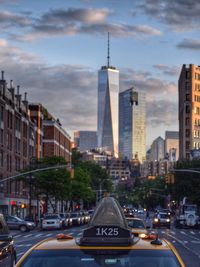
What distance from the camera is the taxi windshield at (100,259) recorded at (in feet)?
24.8

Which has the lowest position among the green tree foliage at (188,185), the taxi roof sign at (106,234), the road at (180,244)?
the road at (180,244)

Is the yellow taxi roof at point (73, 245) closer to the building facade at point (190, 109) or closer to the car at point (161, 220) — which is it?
the car at point (161, 220)

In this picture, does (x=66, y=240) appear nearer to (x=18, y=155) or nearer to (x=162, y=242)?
(x=162, y=242)

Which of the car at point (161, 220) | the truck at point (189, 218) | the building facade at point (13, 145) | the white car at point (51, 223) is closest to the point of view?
the white car at point (51, 223)

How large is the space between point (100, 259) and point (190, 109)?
178 meters

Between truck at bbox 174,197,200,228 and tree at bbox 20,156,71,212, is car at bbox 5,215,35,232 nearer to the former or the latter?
truck at bbox 174,197,200,228

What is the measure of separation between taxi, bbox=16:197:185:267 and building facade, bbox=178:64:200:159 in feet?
567

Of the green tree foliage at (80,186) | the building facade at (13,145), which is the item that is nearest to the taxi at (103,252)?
the building facade at (13,145)

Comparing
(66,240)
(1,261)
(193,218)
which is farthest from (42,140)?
(66,240)

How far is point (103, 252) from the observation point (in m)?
7.66

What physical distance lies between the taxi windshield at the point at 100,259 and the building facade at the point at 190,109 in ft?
568

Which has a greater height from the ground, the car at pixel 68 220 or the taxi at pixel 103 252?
the taxi at pixel 103 252

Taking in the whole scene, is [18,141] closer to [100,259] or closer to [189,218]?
[189,218]

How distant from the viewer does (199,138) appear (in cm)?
18238
